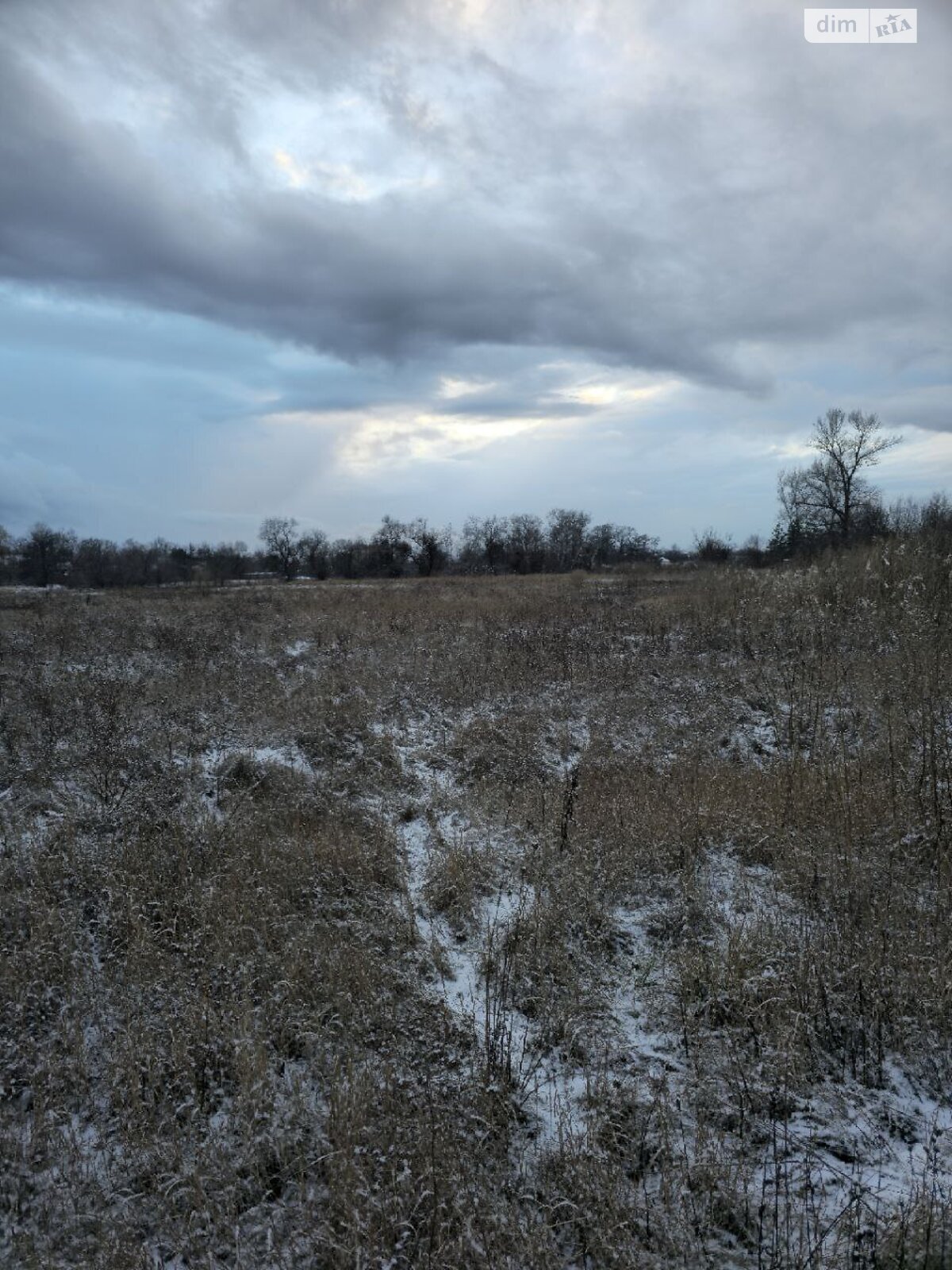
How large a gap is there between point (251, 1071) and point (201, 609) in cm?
1824

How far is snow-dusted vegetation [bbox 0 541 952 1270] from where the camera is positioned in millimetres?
3023

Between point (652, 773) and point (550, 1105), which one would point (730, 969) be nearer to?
point (550, 1105)

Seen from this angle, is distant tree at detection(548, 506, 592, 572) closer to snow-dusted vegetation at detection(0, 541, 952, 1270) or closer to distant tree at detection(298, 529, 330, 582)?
distant tree at detection(298, 529, 330, 582)

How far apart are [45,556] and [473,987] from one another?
82.1 metres

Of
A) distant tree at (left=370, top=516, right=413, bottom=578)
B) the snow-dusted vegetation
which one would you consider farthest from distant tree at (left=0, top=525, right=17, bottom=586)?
the snow-dusted vegetation

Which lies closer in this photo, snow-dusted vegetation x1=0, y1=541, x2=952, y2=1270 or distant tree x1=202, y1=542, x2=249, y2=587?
snow-dusted vegetation x1=0, y1=541, x2=952, y2=1270

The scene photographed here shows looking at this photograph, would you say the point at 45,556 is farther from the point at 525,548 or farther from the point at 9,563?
the point at 525,548

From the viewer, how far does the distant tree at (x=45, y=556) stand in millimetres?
70062

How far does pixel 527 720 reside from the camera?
10.3 m

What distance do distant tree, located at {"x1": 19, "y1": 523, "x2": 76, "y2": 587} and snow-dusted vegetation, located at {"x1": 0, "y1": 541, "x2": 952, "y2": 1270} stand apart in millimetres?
70919

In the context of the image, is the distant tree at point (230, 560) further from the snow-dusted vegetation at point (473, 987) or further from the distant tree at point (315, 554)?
the snow-dusted vegetation at point (473, 987)

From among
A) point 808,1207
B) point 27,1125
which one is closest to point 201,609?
point 27,1125

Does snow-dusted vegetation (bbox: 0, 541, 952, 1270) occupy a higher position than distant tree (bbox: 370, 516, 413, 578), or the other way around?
distant tree (bbox: 370, 516, 413, 578)

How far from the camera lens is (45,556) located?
238ft
